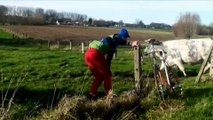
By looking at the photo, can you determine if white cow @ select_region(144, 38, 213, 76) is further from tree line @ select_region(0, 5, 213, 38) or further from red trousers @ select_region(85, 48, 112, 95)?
tree line @ select_region(0, 5, 213, 38)

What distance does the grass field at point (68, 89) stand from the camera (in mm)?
8422

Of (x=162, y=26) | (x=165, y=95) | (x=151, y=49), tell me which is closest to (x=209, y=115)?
(x=165, y=95)

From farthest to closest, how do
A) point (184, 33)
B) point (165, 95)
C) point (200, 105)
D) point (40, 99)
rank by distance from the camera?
1. point (184, 33)
2. point (40, 99)
3. point (165, 95)
4. point (200, 105)

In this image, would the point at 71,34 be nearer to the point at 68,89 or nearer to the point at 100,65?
the point at 68,89

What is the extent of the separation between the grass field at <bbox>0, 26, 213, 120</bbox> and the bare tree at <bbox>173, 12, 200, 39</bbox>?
228 feet

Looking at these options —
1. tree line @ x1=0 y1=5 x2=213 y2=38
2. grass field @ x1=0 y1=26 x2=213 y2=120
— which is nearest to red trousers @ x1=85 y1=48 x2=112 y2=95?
grass field @ x1=0 y1=26 x2=213 y2=120

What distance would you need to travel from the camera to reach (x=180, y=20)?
318 feet

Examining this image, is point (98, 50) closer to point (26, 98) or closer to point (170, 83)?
point (170, 83)

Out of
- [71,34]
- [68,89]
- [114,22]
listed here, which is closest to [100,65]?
[68,89]

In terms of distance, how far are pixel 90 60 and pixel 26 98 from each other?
4.29 m

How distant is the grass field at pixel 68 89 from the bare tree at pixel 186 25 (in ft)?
228

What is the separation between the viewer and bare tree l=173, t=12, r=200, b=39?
9275 centimetres

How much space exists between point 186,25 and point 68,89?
8086cm

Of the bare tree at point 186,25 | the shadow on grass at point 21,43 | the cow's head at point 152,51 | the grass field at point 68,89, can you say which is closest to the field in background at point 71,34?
the bare tree at point 186,25
